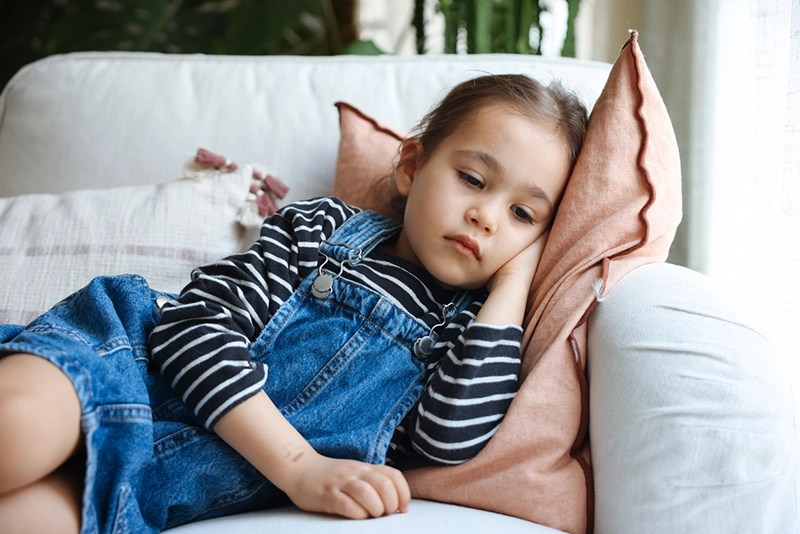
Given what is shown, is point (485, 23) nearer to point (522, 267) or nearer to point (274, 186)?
point (274, 186)

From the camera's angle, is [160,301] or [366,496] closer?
[366,496]

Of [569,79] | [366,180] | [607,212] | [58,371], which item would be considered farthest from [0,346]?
[569,79]

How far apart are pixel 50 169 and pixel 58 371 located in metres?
0.75

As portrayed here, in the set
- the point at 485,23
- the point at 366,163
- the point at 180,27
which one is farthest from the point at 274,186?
the point at 180,27

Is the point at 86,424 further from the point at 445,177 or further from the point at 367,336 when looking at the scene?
the point at 445,177

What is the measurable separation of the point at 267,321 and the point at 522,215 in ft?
1.29

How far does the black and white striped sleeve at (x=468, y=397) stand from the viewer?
781 millimetres

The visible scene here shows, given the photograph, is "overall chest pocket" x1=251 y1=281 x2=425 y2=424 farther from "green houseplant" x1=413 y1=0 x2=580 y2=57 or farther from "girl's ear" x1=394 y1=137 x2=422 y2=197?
"green houseplant" x1=413 y1=0 x2=580 y2=57

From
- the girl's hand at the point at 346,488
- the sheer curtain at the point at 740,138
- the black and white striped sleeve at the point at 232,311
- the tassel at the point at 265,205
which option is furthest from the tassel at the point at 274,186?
the sheer curtain at the point at 740,138

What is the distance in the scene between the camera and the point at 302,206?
39.7 inches

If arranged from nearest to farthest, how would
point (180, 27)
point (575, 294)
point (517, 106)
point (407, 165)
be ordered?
1. point (575, 294)
2. point (517, 106)
3. point (407, 165)
4. point (180, 27)

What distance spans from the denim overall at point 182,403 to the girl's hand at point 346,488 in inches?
2.3

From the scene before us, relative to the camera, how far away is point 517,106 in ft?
3.13

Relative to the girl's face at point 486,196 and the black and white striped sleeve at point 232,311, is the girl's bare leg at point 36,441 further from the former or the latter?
the girl's face at point 486,196
